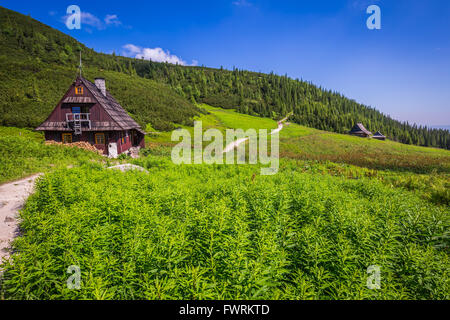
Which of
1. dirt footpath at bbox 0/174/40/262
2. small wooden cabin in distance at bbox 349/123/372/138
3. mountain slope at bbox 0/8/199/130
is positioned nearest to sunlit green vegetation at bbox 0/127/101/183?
dirt footpath at bbox 0/174/40/262

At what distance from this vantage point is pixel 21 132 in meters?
30.8

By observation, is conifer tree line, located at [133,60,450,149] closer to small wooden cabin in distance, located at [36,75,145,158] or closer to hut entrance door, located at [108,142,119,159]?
small wooden cabin in distance, located at [36,75,145,158]

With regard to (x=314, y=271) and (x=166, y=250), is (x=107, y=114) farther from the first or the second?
(x=314, y=271)

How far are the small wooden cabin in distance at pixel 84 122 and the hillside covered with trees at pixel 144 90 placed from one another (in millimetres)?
14593

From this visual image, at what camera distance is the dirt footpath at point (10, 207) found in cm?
723

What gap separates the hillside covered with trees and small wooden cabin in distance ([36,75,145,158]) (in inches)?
575

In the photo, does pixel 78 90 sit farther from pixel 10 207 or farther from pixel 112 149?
pixel 10 207

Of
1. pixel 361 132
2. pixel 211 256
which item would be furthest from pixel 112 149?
pixel 361 132

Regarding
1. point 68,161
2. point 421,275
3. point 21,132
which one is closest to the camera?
point 421,275

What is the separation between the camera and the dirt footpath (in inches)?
285

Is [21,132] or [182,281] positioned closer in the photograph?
[182,281]
